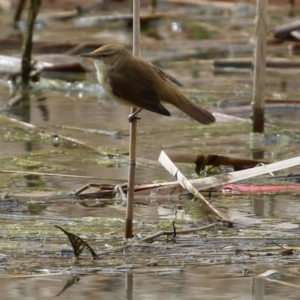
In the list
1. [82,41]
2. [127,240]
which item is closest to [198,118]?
[127,240]

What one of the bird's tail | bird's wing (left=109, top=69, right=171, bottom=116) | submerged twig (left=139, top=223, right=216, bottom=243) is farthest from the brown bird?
submerged twig (left=139, top=223, right=216, bottom=243)

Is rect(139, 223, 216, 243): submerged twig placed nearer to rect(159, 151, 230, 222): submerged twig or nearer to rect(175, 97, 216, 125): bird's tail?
rect(159, 151, 230, 222): submerged twig

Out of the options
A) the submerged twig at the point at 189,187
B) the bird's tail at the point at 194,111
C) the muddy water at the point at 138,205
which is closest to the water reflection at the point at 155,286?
the muddy water at the point at 138,205

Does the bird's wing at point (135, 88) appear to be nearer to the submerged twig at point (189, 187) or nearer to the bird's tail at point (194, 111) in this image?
the bird's tail at point (194, 111)

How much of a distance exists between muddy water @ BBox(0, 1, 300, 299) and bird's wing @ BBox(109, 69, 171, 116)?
0.55 meters

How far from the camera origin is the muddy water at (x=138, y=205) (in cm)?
371

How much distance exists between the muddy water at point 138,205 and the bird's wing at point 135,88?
547mm

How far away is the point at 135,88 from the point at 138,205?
811 mm

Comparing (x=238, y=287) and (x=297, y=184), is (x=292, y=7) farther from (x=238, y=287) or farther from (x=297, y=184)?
(x=238, y=287)

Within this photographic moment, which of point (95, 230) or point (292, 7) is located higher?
point (292, 7)

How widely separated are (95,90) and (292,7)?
17.6 ft

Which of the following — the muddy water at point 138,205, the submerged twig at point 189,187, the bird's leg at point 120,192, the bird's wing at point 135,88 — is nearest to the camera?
the muddy water at point 138,205

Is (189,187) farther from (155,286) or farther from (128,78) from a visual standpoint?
(155,286)

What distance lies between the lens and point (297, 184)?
5.21m
